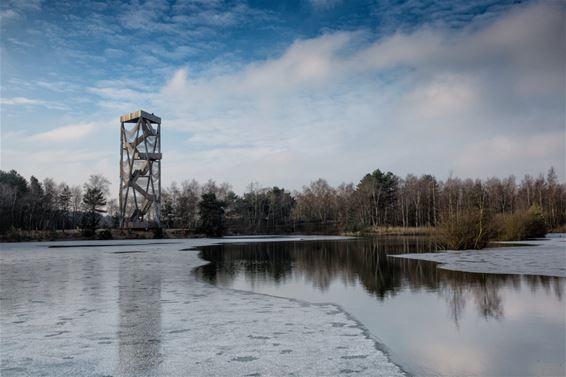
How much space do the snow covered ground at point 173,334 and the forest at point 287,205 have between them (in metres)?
38.2

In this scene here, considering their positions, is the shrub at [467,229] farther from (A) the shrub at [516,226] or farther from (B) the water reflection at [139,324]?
(B) the water reflection at [139,324]

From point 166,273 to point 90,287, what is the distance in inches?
138

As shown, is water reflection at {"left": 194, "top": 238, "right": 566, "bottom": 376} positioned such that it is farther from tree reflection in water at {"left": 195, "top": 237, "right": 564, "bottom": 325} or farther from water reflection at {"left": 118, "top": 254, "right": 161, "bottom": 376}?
water reflection at {"left": 118, "top": 254, "right": 161, "bottom": 376}

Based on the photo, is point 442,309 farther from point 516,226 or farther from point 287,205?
point 287,205

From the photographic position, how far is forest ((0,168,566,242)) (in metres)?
57.9

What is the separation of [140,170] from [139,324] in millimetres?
42970

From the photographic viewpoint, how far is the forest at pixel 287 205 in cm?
5791

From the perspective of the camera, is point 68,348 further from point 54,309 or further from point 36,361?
point 54,309

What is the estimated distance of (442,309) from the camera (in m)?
8.77

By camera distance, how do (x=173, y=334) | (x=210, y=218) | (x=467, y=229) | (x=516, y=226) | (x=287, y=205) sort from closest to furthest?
(x=173, y=334) → (x=467, y=229) → (x=516, y=226) → (x=210, y=218) → (x=287, y=205)


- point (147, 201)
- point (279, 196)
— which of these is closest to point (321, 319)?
point (147, 201)

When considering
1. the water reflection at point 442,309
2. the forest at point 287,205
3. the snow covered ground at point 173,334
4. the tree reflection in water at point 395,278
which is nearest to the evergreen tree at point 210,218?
the forest at point 287,205

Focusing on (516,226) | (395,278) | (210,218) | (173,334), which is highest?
(210,218)

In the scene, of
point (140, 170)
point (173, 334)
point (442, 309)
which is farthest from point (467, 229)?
point (140, 170)
